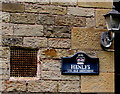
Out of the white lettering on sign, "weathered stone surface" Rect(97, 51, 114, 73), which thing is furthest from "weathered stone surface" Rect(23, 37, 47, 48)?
"weathered stone surface" Rect(97, 51, 114, 73)

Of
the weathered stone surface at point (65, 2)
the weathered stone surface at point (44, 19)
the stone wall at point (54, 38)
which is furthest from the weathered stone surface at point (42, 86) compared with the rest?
the weathered stone surface at point (65, 2)

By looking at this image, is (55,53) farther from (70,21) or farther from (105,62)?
(105,62)

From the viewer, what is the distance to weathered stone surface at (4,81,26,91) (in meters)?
4.18

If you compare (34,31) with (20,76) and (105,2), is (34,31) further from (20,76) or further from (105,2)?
(105,2)

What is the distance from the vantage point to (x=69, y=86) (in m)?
4.33

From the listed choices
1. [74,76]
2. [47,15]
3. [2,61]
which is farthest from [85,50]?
[2,61]

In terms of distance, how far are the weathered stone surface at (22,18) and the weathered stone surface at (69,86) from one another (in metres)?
0.89

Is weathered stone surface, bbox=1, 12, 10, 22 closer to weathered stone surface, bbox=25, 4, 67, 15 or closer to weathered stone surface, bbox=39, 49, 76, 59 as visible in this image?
weathered stone surface, bbox=25, 4, 67, 15

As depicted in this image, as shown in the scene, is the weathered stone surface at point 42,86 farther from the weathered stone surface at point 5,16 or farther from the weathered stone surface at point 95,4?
the weathered stone surface at point 95,4

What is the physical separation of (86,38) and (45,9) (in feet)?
2.18

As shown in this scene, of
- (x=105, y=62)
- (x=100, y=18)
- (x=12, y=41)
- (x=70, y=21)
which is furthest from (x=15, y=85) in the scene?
(x=100, y=18)

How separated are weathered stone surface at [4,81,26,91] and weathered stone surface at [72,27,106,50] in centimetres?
83

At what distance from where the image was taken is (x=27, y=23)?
168 inches

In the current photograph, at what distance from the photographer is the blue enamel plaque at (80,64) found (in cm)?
430
